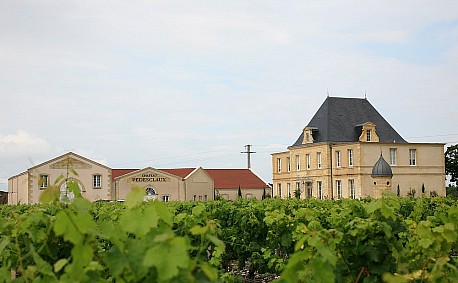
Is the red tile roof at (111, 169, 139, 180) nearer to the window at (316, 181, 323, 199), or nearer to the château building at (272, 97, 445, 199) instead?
the château building at (272, 97, 445, 199)

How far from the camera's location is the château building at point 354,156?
48438 millimetres

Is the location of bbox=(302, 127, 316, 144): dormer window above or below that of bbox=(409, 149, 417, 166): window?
above

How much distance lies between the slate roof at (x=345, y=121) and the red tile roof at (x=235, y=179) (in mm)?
11130

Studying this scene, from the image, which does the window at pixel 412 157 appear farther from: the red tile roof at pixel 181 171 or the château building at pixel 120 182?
the red tile roof at pixel 181 171

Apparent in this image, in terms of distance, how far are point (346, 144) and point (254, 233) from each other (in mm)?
39312

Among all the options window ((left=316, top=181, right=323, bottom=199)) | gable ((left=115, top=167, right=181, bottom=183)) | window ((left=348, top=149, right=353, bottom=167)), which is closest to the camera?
window ((left=348, top=149, right=353, bottom=167))

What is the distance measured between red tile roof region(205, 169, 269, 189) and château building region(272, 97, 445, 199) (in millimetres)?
10206

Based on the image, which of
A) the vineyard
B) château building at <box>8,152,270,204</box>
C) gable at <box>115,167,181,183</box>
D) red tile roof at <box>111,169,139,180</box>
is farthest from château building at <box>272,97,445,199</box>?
the vineyard

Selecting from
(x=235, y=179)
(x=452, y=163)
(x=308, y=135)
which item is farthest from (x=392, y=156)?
(x=235, y=179)

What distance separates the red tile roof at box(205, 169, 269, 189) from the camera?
6341 cm

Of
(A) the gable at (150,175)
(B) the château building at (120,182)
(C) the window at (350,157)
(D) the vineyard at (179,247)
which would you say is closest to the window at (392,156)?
(C) the window at (350,157)

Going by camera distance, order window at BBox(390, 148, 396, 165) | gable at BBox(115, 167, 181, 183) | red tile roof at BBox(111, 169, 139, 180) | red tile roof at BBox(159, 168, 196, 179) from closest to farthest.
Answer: window at BBox(390, 148, 396, 165)
gable at BBox(115, 167, 181, 183)
red tile roof at BBox(111, 169, 139, 180)
red tile roof at BBox(159, 168, 196, 179)

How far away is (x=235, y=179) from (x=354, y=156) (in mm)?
18915

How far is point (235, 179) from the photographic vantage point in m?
64.9
